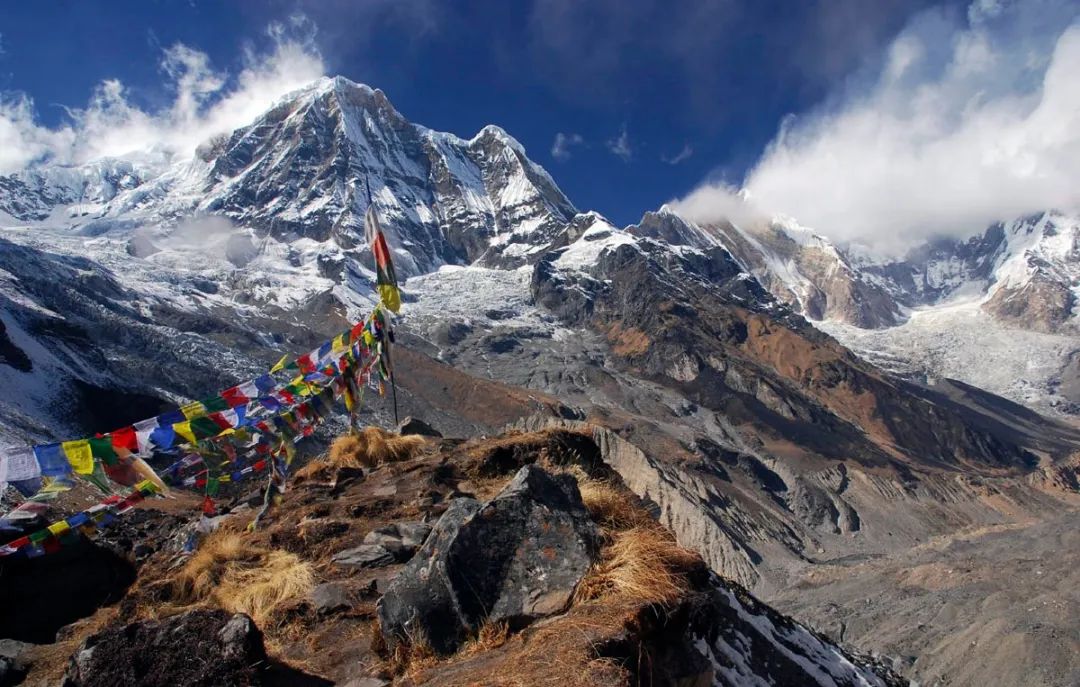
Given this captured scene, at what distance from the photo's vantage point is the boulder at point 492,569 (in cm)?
575

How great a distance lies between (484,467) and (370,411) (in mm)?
101446

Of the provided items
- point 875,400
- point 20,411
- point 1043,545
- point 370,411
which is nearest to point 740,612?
point 20,411

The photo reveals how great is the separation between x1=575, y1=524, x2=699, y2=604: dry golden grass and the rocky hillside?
14 millimetres

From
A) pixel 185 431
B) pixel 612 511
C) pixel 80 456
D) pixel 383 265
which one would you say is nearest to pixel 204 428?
pixel 185 431

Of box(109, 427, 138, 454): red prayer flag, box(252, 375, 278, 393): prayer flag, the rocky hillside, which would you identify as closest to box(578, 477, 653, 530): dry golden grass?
the rocky hillside

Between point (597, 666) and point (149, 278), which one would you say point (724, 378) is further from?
point (597, 666)

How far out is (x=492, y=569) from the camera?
6.00 meters

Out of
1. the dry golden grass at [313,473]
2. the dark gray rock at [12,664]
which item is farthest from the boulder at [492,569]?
the dry golden grass at [313,473]

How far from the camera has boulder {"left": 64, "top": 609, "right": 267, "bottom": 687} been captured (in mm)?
5184

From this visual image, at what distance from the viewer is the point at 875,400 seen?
17862 cm

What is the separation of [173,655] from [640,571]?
3.68 metres

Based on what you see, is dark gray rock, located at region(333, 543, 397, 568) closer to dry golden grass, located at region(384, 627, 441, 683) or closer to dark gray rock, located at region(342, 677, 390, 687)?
dry golden grass, located at region(384, 627, 441, 683)

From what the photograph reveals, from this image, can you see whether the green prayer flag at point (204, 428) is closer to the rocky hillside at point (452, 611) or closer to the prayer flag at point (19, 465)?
the rocky hillside at point (452, 611)

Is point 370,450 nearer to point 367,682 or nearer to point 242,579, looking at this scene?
point 242,579
